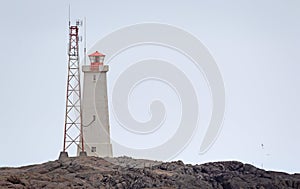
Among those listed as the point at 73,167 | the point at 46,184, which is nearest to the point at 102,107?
the point at 73,167

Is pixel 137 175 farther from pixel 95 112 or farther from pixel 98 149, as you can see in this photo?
pixel 95 112

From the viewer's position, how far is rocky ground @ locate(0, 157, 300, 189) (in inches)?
2557

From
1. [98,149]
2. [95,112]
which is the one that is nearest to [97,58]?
[95,112]

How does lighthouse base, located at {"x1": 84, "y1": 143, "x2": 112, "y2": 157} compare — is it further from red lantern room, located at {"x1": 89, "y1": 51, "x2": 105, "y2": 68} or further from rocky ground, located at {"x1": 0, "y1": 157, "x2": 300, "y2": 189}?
red lantern room, located at {"x1": 89, "y1": 51, "x2": 105, "y2": 68}

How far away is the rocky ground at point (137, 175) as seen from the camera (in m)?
64.9

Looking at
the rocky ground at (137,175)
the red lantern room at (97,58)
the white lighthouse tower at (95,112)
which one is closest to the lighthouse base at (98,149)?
the white lighthouse tower at (95,112)

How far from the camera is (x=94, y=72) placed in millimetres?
77125

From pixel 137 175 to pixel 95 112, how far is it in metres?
9.76

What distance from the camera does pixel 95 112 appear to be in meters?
76.8

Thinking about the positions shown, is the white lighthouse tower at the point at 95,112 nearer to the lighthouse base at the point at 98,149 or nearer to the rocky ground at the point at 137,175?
the lighthouse base at the point at 98,149

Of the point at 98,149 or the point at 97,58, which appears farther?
the point at 97,58

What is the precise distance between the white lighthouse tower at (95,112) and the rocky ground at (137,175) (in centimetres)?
173

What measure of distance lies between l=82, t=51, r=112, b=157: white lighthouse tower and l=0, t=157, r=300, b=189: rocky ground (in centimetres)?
173

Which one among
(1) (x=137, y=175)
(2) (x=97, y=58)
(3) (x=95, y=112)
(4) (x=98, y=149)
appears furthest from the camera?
(2) (x=97, y=58)
